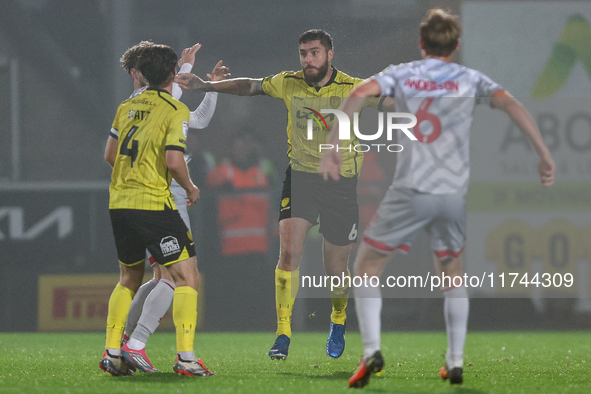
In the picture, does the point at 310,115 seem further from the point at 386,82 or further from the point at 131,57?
the point at 386,82

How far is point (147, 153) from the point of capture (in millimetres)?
4215

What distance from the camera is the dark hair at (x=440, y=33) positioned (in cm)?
383

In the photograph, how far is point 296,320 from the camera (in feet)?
30.3

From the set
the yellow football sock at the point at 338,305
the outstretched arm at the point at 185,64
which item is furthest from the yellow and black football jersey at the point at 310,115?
the yellow football sock at the point at 338,305

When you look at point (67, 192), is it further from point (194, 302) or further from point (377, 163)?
point (194, 302)

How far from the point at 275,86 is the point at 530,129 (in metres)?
2.14

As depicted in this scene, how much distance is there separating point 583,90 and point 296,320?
438cm

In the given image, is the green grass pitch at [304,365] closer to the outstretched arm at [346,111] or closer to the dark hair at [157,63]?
the outstretched arm at [346,111]

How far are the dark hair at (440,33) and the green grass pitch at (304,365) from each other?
1643 mm

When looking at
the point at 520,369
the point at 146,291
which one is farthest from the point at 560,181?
the point at 146,291

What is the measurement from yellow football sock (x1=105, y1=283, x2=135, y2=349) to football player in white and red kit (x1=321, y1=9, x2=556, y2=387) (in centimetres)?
133

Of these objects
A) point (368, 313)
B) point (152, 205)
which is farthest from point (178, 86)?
point (368, 313)

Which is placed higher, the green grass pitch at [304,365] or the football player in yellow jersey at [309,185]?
the football player in yellow jersey at [309,185]

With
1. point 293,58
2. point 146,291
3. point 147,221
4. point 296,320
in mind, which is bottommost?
point 296,320
